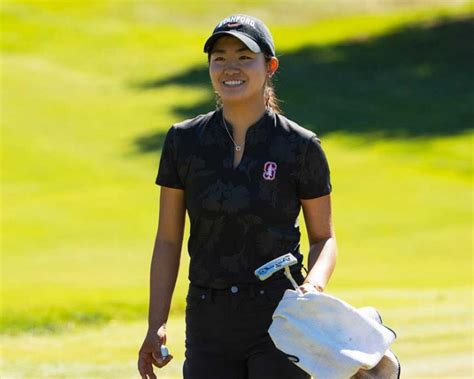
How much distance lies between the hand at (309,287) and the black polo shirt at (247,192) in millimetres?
219

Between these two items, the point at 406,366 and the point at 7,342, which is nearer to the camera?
the point at 406,366

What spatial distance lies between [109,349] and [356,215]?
10476 mm

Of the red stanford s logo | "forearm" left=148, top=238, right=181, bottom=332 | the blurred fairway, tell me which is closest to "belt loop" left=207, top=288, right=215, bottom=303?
"forearm" left=148, top=238, right=181, bottom=332

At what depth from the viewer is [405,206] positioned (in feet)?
74.3

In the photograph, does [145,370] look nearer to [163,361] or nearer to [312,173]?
[163,361]

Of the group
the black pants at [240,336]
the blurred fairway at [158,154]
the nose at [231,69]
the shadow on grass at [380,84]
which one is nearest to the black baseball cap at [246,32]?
the nose at [231,69]

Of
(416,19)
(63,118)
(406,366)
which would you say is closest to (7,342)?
(406,366)

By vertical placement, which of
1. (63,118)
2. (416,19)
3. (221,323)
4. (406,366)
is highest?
(416,19)

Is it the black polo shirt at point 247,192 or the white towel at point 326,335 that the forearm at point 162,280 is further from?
the white towel at point 326,335

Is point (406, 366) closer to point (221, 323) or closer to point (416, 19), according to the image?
point (221, 323)

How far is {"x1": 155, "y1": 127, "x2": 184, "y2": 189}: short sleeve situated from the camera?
17.4 ft

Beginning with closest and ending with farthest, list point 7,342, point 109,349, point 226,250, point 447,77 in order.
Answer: point 226,250, point 109,349, point 7,342, point 447,77

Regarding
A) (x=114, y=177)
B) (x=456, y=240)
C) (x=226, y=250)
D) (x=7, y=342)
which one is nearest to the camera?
(x=226, y=250)

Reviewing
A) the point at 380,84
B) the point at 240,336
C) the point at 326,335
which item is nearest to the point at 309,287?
the point at 326,335
